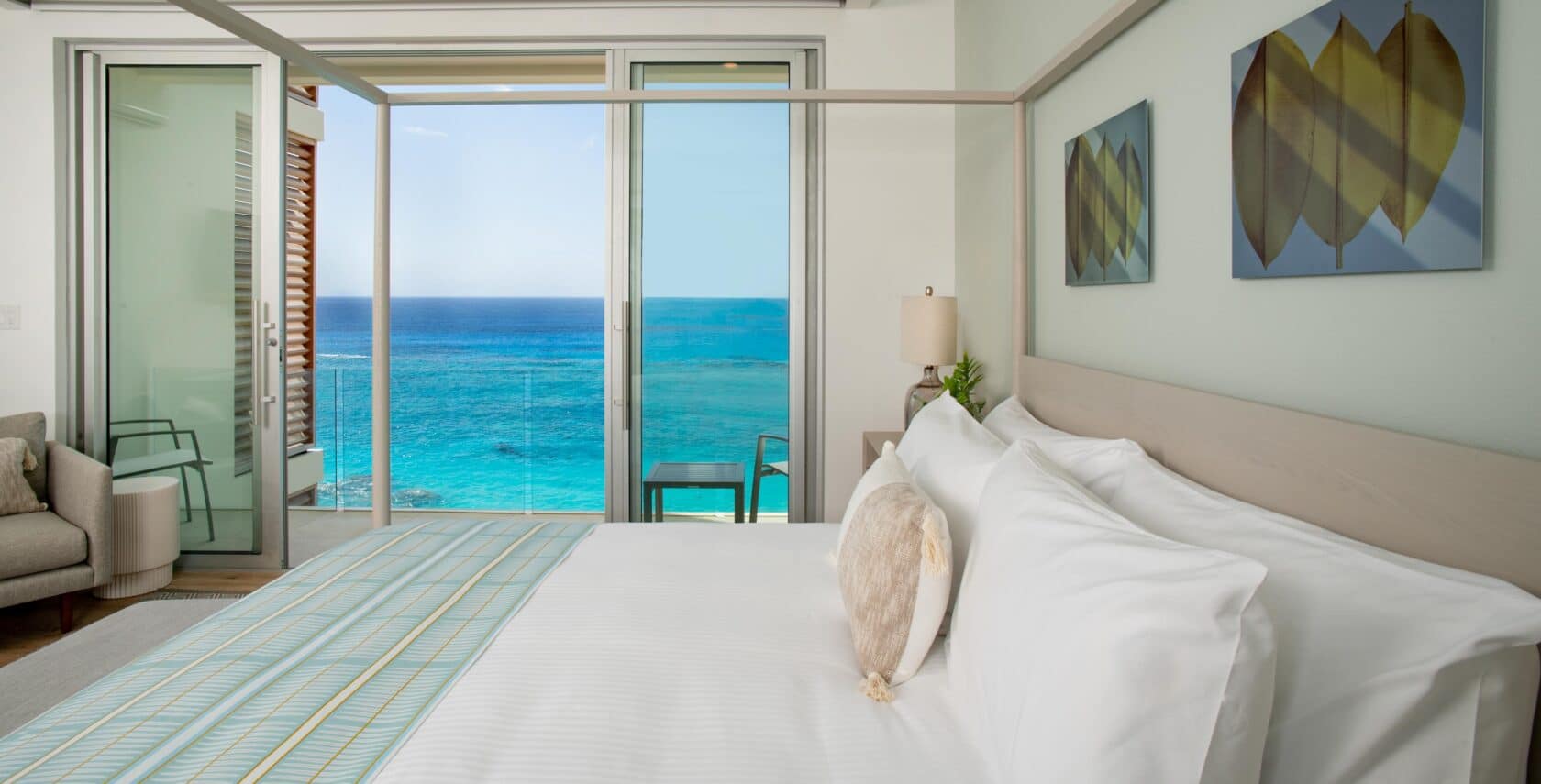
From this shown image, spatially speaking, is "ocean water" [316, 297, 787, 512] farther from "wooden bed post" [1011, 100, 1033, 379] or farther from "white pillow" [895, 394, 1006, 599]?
"white pillow" [895, 394, 1006, 599]

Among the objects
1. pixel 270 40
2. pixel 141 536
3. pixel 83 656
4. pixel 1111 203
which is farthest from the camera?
pixel 141 536

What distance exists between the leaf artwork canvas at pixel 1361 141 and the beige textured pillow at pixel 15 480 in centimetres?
412

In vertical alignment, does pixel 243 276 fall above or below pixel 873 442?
above

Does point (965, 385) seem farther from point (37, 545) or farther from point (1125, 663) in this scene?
point (37, 545)

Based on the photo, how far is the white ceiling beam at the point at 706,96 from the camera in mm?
2867

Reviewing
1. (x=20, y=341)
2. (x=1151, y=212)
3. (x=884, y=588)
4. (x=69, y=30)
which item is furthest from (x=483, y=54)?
(x=884, y=588)

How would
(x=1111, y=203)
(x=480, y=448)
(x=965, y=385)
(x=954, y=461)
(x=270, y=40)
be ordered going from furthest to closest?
(x=480, y=448) < (x=965, y=385) < (x=270, y=40) < (x=1111, y=203) < (x=954, y=461)

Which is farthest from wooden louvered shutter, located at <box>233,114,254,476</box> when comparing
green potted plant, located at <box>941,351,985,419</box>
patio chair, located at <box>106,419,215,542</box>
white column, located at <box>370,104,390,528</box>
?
green potted plant, located at <box>941,351,985,419</box>

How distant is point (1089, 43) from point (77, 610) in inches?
165

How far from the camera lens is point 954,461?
1.89m

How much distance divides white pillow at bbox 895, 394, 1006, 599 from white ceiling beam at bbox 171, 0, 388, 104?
1.90 meters

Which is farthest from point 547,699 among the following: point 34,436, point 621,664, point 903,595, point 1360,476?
point 34,436

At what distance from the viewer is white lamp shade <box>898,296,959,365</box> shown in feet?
11.0

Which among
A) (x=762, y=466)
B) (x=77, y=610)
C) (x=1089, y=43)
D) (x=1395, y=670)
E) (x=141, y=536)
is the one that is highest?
(x=1089, y=43)
